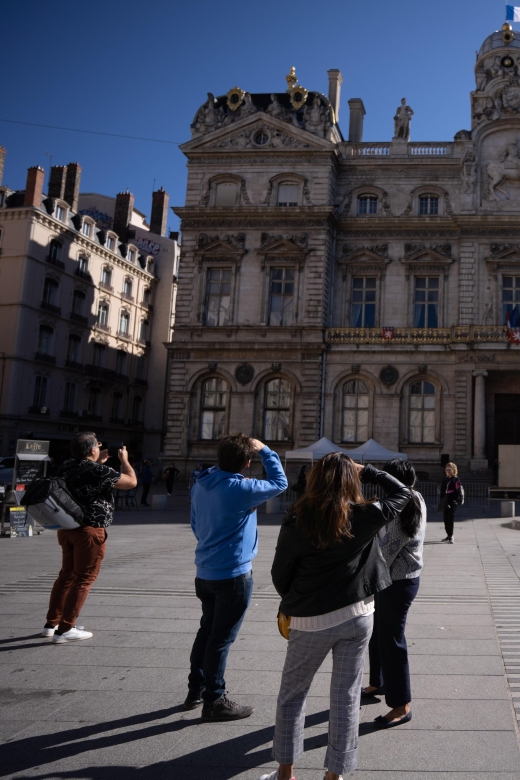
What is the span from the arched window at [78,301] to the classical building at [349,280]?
1339 cm

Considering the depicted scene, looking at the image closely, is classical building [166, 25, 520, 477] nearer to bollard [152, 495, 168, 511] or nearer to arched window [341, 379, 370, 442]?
arched window [341, 379, 370, 442]

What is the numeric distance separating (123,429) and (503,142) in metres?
32.5

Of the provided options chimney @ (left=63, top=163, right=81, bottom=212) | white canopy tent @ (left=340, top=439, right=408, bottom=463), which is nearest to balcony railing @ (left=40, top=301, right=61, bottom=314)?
chimney @ (left=63, top=163, right=81, bottom=212)

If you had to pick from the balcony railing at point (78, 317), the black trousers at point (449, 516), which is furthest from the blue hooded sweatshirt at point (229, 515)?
the balcony railing at point (78, 317)

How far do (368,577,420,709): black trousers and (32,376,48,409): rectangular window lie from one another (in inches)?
1676

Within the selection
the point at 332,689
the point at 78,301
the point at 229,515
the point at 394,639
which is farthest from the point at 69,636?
the point at 78,301

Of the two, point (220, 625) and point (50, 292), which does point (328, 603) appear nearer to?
point (220, 625)

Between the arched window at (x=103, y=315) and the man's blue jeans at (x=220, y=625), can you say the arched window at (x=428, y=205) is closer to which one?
the arched window at (x=103, y=315)

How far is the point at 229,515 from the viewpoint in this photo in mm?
5359

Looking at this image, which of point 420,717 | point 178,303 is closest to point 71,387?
point 178,303

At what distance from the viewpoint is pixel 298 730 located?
4.13 meters

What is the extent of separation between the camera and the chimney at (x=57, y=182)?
49.7 meters

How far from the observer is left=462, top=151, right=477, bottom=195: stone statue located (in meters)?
37.1

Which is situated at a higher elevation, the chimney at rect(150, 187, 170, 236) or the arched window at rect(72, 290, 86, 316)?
the chimney at rect(150, 187, 170, 236)
